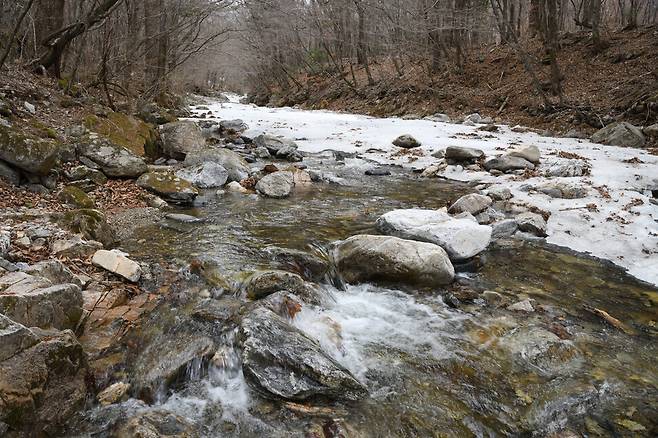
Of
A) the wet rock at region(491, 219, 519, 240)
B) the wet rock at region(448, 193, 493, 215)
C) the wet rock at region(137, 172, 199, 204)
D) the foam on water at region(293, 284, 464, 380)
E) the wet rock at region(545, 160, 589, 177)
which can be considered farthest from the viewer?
the wet rock at region(545, 160, 589, 177)

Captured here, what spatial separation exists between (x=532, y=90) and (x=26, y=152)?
1555cm

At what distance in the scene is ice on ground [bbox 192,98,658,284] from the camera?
5.69 m

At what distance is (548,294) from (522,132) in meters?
10.0

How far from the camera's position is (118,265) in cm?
414

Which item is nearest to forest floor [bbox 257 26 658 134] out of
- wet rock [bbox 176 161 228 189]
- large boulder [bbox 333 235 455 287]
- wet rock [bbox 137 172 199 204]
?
large boulder [bbox 333 235 455 287]

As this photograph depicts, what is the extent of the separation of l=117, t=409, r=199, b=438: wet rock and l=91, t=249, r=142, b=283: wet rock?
64.3 inches

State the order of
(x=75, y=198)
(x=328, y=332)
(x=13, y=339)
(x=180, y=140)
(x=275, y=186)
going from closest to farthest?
(x=13, y=339) → (x=328, y=332) → (x=75, y=198) → (x=275, y=186) → (x=180, y=140)

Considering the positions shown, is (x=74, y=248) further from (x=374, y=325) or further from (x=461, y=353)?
(x=461, y=353)

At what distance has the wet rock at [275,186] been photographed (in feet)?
26.0

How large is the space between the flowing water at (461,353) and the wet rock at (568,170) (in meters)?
3.21

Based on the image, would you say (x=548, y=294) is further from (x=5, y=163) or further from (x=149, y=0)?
(x=149, y=0)

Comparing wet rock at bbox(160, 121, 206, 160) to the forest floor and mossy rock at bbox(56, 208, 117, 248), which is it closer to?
mossy rock at bbox(56, 208, 117, 248)

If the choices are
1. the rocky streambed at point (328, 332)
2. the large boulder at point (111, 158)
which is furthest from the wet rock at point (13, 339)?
the large boulder at point (111, 158)

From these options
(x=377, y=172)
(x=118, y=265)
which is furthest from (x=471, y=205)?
(x=118, y=265)
